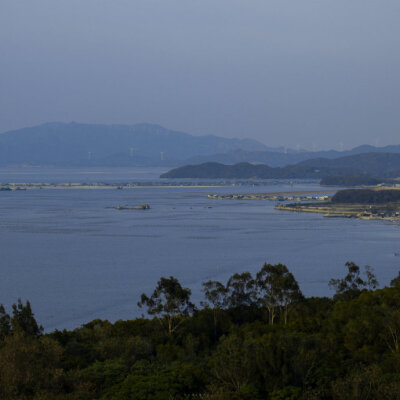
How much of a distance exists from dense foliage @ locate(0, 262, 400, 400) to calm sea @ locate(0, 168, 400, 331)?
19.0ft

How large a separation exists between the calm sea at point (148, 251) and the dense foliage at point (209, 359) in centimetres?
580

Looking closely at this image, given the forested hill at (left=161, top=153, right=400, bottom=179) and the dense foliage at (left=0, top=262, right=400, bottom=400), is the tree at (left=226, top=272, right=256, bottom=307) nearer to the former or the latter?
the dense foliage at (left=0, top=262, right=400, bottom=400)

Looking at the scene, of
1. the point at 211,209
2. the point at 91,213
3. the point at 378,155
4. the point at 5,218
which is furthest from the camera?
the point at 378,155

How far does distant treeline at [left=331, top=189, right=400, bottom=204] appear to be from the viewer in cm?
→ 5912

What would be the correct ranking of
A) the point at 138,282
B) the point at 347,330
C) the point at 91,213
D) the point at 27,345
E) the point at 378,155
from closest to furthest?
the point at 27,345
the point at 347,330
the point at 138,282
the point at 91,213
the point at 378,155

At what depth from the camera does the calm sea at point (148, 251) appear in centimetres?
2089

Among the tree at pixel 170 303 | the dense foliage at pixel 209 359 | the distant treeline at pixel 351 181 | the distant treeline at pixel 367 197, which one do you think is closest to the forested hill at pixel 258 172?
the distant treeline at pixel 351 181

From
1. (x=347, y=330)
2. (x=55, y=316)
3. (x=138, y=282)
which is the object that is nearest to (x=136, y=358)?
(x=347, y=330)

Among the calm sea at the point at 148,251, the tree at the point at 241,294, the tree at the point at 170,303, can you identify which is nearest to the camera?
the tree at the point at 170,303

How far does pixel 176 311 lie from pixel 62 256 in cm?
1612

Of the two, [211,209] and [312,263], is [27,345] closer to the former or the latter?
[312,263]

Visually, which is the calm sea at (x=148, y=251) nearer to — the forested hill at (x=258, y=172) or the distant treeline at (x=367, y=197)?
the distant treeline at (x=367, y=197)

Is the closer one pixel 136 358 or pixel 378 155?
pixel 136 358

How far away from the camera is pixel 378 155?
143 metres
